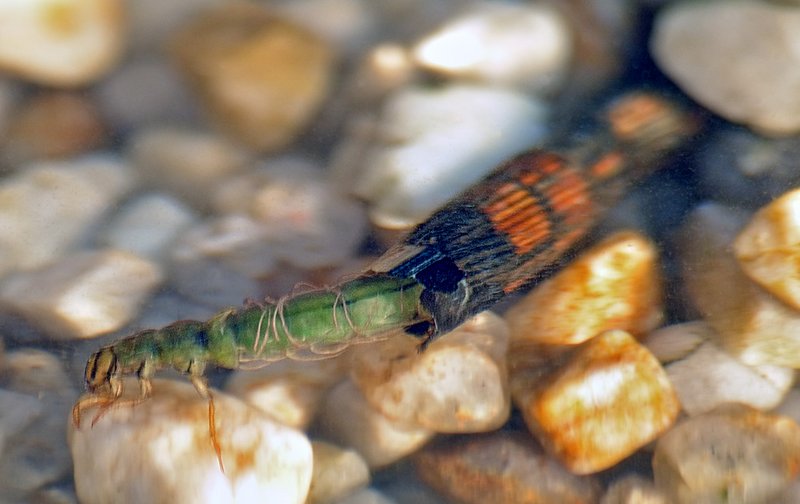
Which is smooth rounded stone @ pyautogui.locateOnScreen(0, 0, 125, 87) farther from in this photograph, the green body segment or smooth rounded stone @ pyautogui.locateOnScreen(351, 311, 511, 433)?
smooth rounded stone @ pyautogui.locateOnScreen(351, 311, 511, 433)

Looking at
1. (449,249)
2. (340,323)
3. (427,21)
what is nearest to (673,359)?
(449,249)

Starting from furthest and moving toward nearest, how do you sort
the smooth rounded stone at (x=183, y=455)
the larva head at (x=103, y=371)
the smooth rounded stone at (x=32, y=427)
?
the smooth rounded stone at (x=32, y=427), the larva head at (x=103, y=371), the smooth rounded stone at (x=183, y=455)

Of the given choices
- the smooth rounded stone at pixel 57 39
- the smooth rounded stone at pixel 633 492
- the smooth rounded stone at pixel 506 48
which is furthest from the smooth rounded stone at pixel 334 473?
the smooth rounded stone at pixel 57 39

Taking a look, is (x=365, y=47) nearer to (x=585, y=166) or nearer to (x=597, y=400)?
(x=585, y=166)

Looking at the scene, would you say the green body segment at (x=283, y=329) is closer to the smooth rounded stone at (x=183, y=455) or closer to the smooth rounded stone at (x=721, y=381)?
the smooth rounded stone at (x=183, y=455)

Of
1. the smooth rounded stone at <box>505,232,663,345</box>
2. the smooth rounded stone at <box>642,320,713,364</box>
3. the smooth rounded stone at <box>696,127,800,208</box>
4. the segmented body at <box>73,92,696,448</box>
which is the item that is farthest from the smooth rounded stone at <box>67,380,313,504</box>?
the smooth rounded stone at <box>696,127,800,208</box>

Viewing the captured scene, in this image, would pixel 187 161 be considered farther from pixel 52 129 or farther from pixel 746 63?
pixel 746 63

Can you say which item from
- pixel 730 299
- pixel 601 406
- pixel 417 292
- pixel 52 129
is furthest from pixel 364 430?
pixel 52 129
